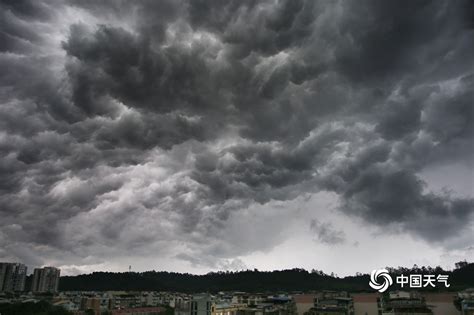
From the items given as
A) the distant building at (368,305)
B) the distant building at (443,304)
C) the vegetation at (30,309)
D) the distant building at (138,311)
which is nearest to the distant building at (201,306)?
the distant building at (368,305)

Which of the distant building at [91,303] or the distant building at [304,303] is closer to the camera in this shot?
the distant building at [304,303]

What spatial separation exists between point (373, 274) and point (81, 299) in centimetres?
12847

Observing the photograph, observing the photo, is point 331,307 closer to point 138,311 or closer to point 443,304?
point 443,304

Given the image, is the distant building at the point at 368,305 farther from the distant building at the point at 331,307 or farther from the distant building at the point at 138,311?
the distant building at the point at 138,311

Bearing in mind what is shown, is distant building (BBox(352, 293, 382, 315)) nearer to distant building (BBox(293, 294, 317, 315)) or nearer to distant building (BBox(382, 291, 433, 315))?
distant building (BBox(382, 291, 433, 315))

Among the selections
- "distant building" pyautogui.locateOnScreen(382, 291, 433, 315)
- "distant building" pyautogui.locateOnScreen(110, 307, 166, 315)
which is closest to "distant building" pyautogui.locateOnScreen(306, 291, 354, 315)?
"distant building" pyautogui.locateOnScreen(382, 291, 433, 315)

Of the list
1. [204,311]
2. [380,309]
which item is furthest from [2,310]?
[380,309]

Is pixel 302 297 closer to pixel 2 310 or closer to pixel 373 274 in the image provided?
pixel 373 274

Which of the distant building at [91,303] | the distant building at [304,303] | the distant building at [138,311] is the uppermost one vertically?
the distant building at [304,303]

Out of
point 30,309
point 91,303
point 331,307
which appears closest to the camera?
point 331,307

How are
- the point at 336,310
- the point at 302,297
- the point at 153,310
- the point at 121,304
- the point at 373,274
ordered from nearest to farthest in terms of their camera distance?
the point at 373,274
the point at 336,310
the point at 302,297
the point at 153,310
the point at 121,304

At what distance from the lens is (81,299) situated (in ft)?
495

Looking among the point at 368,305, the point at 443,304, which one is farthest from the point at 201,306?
the point at 443,304

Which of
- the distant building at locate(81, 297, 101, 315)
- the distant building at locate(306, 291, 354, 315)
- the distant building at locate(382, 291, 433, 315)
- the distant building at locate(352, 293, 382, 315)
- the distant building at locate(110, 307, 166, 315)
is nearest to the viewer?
the distant building at locate(382, 291, 433, 315)
